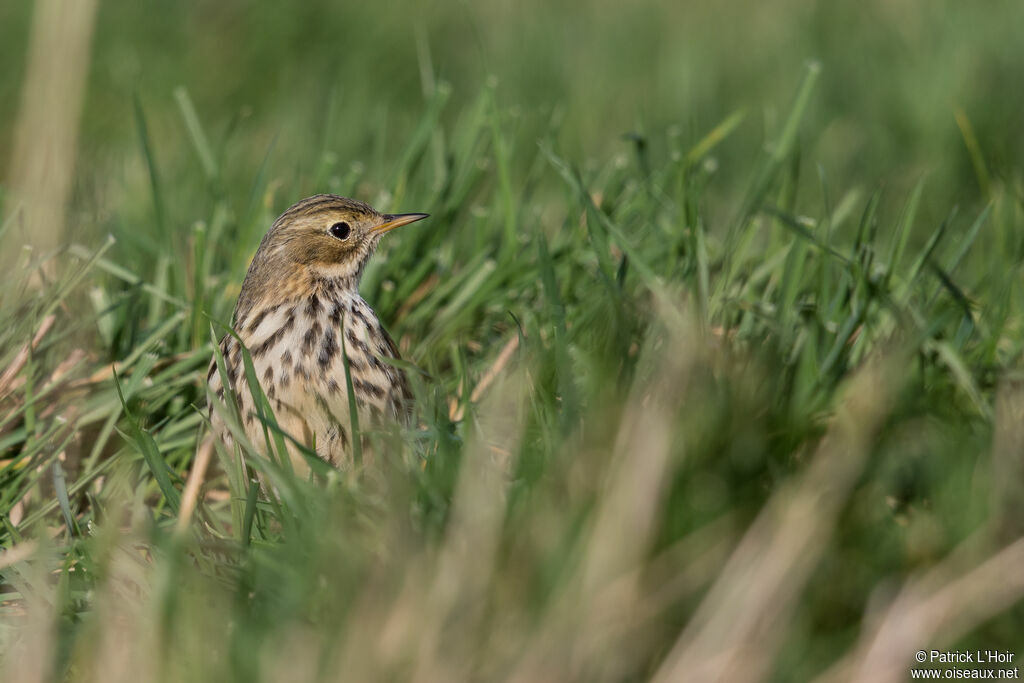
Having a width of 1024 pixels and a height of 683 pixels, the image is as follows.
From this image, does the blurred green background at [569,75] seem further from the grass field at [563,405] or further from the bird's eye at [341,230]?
the bird's eye at [341,230]

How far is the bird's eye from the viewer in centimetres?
450

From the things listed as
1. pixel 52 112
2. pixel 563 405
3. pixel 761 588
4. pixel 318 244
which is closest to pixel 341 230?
pixel 318 244

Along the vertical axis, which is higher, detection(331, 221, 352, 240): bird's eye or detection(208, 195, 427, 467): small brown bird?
detection(331, 221, 352, 240): bird's eye

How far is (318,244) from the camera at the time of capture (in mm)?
4453

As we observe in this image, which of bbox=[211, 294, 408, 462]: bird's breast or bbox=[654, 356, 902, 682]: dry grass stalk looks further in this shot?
→ bbox=[211, 294, 408, 462]: bird's breast

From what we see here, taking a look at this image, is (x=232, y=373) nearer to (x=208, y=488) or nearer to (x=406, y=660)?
(x=208, y=488)

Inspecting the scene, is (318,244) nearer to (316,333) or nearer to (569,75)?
(316,333)

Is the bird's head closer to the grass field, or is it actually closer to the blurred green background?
the grass field

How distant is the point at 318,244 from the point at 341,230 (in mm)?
106

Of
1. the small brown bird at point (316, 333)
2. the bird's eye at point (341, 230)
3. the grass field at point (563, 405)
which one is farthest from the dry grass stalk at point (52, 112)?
the bird's eye at point (341, 230)

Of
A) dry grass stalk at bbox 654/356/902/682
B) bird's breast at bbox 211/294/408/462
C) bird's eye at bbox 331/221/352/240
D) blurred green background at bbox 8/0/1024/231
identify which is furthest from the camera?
blurred green background at bbox 8/0/1024/231

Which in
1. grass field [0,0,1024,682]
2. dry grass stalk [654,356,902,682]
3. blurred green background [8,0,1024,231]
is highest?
blurred green background [8,0,1024,231]

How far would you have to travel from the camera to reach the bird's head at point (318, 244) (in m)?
4.38

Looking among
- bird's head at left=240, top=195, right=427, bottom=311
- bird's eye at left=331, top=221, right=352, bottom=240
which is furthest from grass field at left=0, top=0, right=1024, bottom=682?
bird's eye at left=331, top=221, right=352, bottom=240
